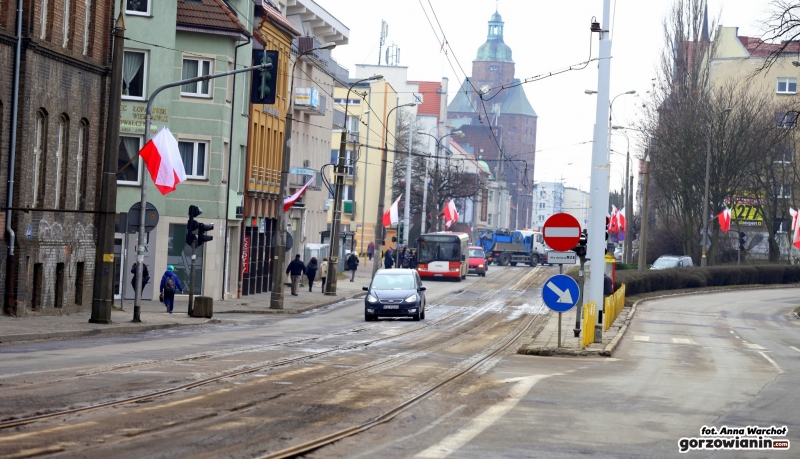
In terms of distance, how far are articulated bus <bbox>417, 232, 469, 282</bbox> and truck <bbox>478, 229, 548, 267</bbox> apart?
30.3 metres

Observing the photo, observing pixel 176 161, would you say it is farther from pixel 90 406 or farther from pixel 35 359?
pixel 90 406

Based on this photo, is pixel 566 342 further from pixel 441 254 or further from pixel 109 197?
pixel 441 254

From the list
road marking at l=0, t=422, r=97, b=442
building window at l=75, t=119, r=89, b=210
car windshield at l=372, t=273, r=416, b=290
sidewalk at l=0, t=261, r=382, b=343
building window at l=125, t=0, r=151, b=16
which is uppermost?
building window at l=125, t=0, r=151, b=16

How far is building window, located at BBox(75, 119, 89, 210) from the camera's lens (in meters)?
31.4

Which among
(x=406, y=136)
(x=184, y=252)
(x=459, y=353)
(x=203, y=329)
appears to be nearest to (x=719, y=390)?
(x=459, y=353)

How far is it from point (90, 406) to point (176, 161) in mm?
18511

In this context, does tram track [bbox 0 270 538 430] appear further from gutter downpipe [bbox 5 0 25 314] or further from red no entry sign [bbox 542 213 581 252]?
gutter downpipe [bbox 5 0 25 314]

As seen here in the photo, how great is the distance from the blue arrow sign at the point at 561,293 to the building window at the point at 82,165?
615 inches

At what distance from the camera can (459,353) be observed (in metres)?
21.5

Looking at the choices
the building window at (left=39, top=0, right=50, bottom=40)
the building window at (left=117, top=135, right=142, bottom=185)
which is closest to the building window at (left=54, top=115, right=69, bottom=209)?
the building window at (left=39, top=0, right=50, bottom=40)

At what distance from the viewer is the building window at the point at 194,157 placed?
41.4 meters

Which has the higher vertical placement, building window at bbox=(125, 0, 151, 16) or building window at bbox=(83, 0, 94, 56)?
building window at bbox=(125, 0, 151, 16)

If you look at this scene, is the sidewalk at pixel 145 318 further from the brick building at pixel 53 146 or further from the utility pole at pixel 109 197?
the brick building at pixel 53 146

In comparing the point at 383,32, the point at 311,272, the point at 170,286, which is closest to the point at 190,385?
the point at 170,286
